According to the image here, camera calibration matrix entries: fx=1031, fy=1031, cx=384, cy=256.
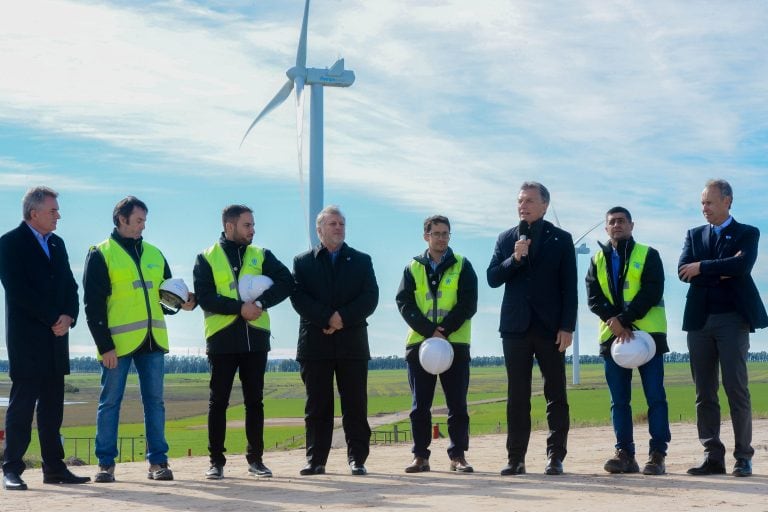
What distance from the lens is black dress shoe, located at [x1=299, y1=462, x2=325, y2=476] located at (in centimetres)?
875

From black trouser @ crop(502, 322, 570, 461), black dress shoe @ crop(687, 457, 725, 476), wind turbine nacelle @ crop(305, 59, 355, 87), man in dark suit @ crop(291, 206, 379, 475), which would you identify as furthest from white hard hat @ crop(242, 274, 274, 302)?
wind turbine nacelle @ crop(305, 59, 355, 87)

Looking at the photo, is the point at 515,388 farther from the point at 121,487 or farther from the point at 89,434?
the point at 89,434

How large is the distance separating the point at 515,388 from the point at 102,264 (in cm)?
354

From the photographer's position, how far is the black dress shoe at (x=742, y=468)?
8.08m

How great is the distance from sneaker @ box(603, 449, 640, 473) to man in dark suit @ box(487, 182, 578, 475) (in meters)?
0.40

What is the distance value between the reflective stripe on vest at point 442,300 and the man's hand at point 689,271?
6.03 ft

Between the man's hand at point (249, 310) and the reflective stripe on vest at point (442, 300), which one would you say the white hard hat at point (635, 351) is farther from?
the man's hand at point (249, 310)

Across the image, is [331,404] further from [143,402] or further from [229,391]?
[143,402]

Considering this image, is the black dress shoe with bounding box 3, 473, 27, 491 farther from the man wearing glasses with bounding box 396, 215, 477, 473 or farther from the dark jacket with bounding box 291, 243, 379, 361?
the man wearing glasses with bounding box 396, 215, 477, 473

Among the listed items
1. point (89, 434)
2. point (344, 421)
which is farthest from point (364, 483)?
point (89, 434)

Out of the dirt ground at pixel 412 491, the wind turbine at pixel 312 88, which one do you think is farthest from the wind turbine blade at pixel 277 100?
the dirt ground at pixel 412 491

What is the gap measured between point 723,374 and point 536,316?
1586 millimetres

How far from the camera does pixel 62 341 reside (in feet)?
27.1

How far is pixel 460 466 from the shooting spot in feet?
28.8
